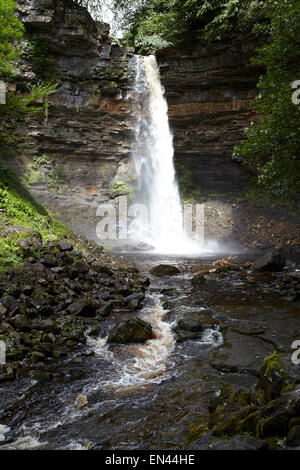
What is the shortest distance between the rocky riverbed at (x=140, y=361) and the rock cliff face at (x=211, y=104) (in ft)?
45.8

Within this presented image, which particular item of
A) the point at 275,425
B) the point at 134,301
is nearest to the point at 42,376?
the point at 275,425

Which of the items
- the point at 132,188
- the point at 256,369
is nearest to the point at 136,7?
the point at 132,188

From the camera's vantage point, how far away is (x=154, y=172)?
840 inches

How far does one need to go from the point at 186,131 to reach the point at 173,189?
4031 millimetres

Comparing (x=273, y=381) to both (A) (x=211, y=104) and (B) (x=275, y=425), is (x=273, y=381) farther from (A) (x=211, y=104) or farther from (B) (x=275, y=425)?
(A) (x=211, y=104)

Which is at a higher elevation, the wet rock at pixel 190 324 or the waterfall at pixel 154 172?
the waterfall at pixel 154 172

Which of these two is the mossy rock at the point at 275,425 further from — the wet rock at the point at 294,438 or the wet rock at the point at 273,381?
the wet rock at the point at 273,381

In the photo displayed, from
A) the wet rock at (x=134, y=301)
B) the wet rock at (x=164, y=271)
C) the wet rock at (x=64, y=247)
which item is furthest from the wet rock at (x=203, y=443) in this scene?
the wet rock at (x=164, y=271)

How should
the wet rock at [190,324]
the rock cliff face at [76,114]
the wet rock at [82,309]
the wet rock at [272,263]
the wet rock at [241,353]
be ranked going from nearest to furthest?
the wet rock at [241,353] < the wet rock at [190,324] < the wet rock at [82,309] < the wet rock at [272,263] < the rock cliff face at [76,114]

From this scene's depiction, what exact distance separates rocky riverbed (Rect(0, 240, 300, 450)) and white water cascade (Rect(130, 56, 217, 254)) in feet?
37.5

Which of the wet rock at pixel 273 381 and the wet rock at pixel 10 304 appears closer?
the wet rock at pixel 273 381

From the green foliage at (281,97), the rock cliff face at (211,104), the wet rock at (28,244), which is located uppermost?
the rock cliff face at (211,104)

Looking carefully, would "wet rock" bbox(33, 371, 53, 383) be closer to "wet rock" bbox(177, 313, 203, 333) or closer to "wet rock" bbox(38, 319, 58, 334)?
"wet rock" bbox(38, 319, 58, 334)

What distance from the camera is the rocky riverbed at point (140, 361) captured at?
293 cm
